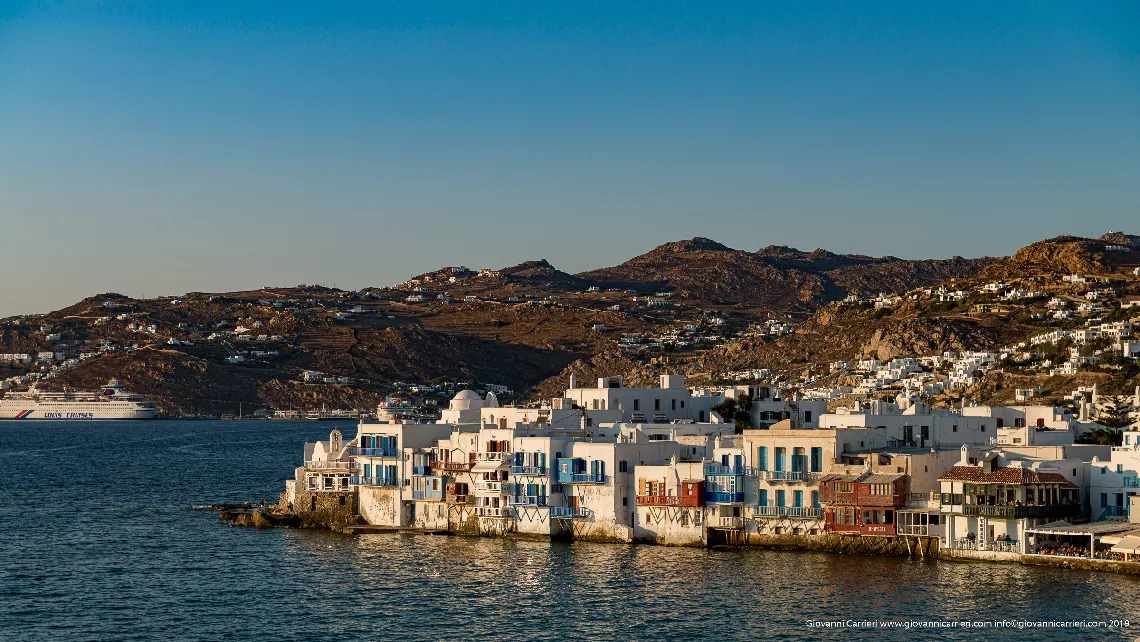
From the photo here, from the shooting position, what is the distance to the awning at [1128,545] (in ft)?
184

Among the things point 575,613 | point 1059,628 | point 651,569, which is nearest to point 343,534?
point 651,569

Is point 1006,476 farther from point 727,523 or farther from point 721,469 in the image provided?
point 721,469

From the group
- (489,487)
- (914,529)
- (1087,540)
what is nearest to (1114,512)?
(1087,540)

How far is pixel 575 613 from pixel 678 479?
48.8ft

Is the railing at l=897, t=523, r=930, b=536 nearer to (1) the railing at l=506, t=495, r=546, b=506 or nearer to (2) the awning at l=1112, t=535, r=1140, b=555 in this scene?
(2) the awning at l=1112, t=535, r=1140, b=555

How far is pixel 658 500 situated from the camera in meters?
67.7

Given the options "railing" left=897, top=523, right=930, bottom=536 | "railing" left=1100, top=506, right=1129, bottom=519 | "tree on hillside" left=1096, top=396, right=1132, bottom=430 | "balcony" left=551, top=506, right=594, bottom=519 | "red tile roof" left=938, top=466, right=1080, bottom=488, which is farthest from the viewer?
"tree on hillside" left=1096, top=396, right=1132, bottom=430

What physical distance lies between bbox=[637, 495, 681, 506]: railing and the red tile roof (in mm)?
11427

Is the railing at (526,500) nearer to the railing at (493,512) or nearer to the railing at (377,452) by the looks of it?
the railing at (493,512)

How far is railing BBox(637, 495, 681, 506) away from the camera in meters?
67.3

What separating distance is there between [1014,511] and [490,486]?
23670mm

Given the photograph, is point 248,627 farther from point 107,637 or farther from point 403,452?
point 403,452

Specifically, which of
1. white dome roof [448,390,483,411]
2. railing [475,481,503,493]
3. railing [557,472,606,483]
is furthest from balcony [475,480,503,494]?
white dome roof [448,390,483,411]

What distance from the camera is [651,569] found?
61188mm
